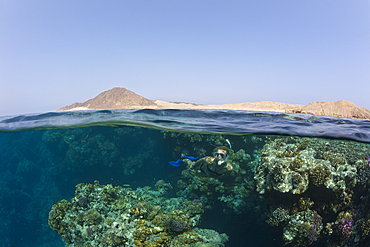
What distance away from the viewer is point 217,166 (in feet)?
28.2

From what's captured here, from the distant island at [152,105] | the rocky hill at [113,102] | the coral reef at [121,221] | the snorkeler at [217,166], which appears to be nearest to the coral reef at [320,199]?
the snorkeler at [217,166]

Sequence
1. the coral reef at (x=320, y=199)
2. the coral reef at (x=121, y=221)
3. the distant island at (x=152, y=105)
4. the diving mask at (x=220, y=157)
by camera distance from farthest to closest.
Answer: the distant island at (x=152, y=105), the diving mask at (x=220, y=157), the coral reef at (x=320, y=199), the coral reef at (x=121, y=221)

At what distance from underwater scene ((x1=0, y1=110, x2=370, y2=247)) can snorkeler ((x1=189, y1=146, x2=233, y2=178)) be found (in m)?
0.05

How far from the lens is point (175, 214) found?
6945 mm

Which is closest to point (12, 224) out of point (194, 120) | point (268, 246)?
point (194, 120)

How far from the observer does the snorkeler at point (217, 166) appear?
8.62m

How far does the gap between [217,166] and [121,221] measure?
4733 mm

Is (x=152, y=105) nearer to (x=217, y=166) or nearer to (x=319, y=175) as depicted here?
(x=217, y=166)

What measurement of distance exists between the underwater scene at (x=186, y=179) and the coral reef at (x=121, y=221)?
0.04 meters

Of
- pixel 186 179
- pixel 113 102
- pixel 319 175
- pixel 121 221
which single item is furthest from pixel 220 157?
pixel 113 102

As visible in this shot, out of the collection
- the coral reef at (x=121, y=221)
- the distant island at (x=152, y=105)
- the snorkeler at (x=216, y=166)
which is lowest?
the coral reef at (x=121, y=221)

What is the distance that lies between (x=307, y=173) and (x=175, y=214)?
5.23 metres

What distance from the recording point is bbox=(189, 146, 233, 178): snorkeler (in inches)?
339

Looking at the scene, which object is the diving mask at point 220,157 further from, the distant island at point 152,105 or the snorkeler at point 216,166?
the distant island at point 152,105
